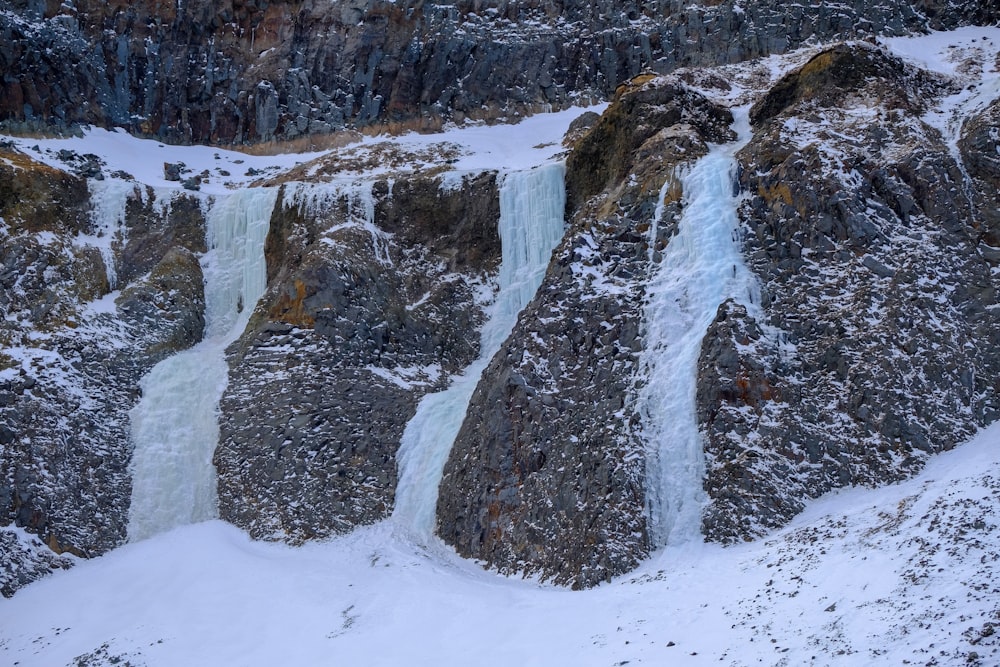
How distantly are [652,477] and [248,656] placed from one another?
350 inches

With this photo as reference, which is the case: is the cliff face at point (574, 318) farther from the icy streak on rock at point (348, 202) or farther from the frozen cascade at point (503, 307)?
the frozen cascade at point (503, 307)

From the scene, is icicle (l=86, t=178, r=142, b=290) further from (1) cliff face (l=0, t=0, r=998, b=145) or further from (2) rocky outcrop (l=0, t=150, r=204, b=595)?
(1) cliff face (l=0, t=0, r=998, b=145)

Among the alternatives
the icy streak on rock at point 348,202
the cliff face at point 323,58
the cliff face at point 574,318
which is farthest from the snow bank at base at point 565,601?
the cliff face at point 323,58

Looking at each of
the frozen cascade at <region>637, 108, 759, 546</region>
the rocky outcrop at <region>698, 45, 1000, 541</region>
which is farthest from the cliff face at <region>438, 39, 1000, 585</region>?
the frozen cascade at <region>637, 108, 759, 546</region>

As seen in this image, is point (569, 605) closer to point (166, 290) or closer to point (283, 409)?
point (283, 409)

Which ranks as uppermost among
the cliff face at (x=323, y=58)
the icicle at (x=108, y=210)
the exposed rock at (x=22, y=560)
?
the cliff face at (x=323, y=58)

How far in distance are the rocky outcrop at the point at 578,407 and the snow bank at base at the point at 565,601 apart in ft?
3.06

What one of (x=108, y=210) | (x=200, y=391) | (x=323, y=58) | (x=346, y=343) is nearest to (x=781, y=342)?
(x=346, y=343)

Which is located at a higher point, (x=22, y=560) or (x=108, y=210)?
(x=108, y=210)

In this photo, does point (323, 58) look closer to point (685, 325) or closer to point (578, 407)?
point (578, 407)

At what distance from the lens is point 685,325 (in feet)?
71.5

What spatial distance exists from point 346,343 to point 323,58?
2363 cm

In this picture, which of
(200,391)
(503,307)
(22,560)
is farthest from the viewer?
(503,307)

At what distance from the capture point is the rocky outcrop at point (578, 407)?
19.9 m
